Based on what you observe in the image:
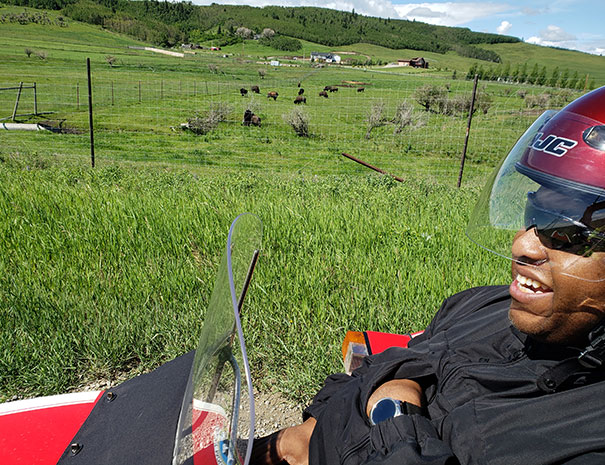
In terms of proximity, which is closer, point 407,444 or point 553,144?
point 407,444

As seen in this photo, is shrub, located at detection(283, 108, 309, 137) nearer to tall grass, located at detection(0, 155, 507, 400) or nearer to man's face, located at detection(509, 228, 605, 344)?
tall grass, located at detection(0, 155, 507, 400)

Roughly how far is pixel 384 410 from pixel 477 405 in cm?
27

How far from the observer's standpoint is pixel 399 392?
158 cm

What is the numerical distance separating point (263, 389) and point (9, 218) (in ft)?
10.2

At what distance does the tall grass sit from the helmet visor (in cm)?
148

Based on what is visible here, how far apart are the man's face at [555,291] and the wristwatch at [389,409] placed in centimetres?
41

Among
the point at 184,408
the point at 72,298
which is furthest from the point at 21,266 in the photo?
the point at 184,408

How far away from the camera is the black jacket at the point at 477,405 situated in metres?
1.18

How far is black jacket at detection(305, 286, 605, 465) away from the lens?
1.18m

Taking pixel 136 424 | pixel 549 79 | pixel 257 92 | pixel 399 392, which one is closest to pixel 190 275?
pixel 399 392

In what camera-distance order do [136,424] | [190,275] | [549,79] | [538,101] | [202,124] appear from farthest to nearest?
1. [549,79]
2. [538,101]
3. [202,124]
4. [190,275]
5. [136,424]

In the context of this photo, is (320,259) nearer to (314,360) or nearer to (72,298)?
(314,360)

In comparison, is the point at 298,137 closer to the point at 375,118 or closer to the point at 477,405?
the point at 375,118

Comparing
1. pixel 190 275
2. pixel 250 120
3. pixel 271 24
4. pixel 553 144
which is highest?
pixel 271 24
